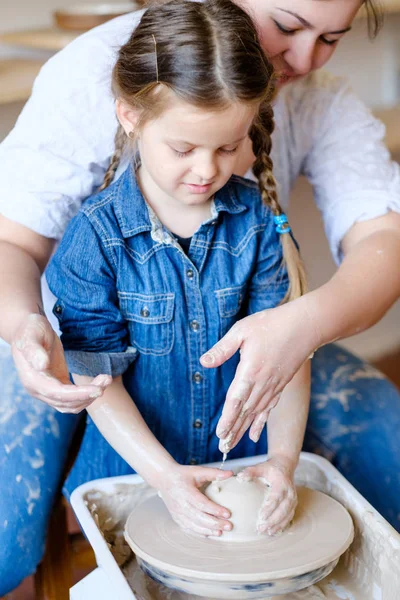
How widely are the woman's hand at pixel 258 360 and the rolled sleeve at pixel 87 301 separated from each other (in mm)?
205

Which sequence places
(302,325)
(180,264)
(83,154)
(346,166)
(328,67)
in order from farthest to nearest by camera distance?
(328,67), (346,166), (83,154), (180,264), (302,325)

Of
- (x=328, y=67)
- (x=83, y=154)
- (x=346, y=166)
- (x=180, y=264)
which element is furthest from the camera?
(x=328, y=67)

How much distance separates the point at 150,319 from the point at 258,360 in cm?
21

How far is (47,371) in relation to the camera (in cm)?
85

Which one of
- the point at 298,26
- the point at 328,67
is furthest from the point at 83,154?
the point at 328,67

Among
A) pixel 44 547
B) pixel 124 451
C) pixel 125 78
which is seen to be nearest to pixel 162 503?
pixel 124 451

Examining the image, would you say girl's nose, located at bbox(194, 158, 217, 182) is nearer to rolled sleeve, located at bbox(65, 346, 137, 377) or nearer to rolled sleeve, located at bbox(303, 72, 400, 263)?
rolled sleeve, located at bbox(65, 346, 137, 377)

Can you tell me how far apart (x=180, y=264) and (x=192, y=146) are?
7.5 inches

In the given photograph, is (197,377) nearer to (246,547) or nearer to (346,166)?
(246,547)

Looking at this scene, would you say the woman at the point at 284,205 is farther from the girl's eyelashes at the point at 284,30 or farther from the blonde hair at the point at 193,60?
the blonde hair at the point at 193,60

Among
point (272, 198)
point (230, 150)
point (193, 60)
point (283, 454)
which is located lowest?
point (283, 454)

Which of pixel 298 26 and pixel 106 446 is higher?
pixel 298 26

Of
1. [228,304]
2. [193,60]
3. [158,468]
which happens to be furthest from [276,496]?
[193,60]

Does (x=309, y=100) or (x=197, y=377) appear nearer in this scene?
(x=197, y=377)
